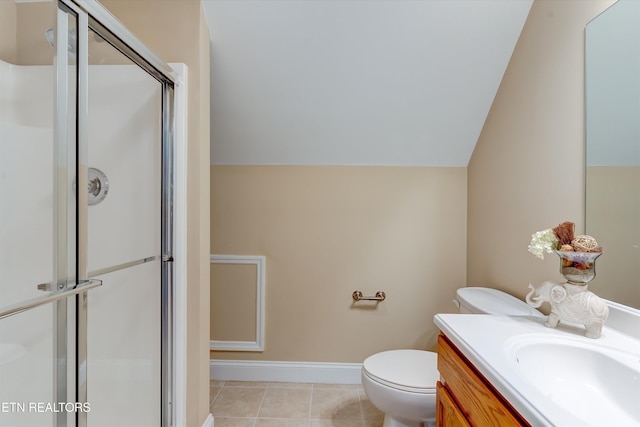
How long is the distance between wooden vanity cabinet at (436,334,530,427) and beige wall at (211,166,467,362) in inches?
41.0

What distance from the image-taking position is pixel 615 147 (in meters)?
1.00

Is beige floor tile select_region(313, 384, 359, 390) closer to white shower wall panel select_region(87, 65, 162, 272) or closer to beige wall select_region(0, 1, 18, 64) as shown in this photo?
white shower wall panel select_region(87, 65, 162, 272)

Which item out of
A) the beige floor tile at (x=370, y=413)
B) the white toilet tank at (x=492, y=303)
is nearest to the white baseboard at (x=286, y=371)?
the beige floor tile at (x=370, y=413)

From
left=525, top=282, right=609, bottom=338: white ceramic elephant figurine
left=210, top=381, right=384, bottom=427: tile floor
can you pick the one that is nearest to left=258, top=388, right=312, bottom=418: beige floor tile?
left=210, top=381, right=384, bottom=427: tile floor

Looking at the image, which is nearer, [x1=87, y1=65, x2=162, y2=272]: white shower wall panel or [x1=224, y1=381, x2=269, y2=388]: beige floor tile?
[x1=87, y1=65, x2=162, y2=272]: white shower wall panel

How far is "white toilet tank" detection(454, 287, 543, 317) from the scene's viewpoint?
126cm

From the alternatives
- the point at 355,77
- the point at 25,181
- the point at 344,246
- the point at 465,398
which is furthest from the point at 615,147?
the point at 25,181

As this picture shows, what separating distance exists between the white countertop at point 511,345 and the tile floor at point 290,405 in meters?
1.06

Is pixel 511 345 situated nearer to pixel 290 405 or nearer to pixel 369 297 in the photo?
pixel 369 297

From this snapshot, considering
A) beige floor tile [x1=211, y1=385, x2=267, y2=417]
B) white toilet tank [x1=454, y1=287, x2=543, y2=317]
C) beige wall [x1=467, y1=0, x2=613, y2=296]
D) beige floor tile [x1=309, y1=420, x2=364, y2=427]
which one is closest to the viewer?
beige wall [x1=467, y1=0, x2=613, y2=296]

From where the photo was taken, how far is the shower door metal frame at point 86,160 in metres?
0.88

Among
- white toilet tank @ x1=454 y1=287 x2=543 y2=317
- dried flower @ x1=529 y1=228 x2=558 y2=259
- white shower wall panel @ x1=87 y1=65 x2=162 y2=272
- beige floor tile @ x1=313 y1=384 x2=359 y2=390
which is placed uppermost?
white shower wall panel @ x1=87 y1=65 x2=162 y2=272

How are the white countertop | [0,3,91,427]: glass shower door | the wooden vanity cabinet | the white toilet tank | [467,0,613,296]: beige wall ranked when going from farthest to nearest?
1. the white toilet tank
2. [467,0,613,296]: beige wall
3. [0,3,91,427]: glass shower door
4. the wooden vanity cabinet
5. the white countertop

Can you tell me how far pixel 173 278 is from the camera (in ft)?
4.51
